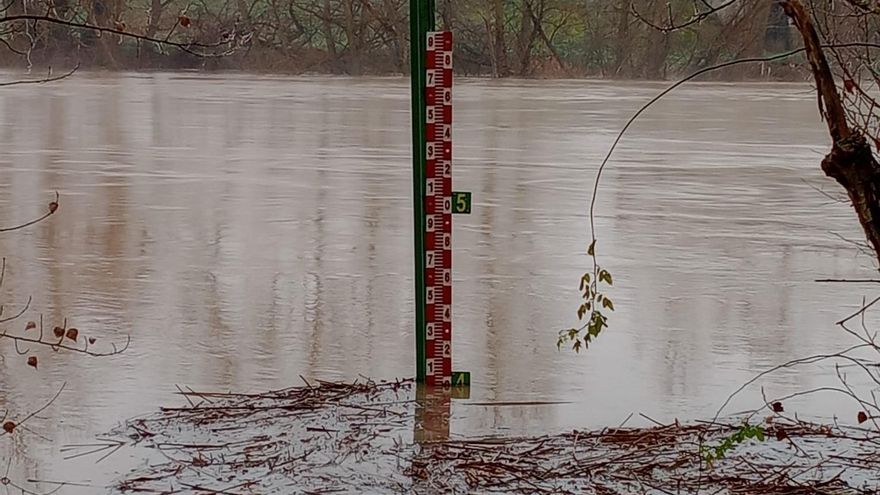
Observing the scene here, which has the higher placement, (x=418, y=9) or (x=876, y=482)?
(x=418, y=9)

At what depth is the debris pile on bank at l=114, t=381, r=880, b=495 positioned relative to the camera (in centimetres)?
477

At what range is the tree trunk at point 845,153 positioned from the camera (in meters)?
3.91

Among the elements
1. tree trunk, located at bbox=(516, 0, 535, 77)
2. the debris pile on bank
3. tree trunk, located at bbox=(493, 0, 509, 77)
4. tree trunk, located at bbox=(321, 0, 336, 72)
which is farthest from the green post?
tree trunk, located at bbox=(321, 0, 336, 72)

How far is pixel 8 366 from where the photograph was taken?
6.40 meters

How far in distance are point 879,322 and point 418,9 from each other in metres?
3.40

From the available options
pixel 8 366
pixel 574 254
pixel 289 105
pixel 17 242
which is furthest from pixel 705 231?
pixel 289 105

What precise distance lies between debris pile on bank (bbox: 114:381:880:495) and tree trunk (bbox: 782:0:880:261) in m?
0.95

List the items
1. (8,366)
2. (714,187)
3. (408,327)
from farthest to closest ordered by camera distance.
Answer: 1. (714,187)
2. (408,327)
3. (8,366)

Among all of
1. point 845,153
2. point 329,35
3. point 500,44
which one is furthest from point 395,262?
point 329,35

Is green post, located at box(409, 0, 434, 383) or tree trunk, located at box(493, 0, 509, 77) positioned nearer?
green post, located at box(409, 0, 434, 383)

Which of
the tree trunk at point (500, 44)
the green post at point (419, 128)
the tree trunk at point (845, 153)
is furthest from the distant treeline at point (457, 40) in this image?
the tree trunk at point (845, 153)

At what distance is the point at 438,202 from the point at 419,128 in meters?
0.32

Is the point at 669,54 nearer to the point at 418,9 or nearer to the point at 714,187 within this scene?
the point at 714,187

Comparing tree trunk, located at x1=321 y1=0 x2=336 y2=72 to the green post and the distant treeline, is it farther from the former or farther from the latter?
the green post
